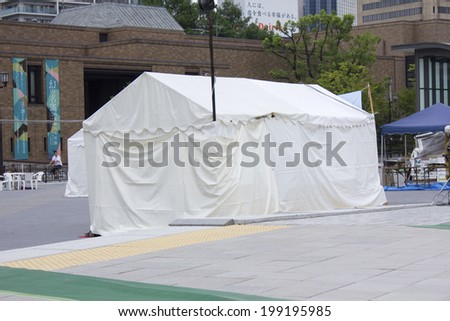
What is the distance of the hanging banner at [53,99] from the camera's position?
52.7m

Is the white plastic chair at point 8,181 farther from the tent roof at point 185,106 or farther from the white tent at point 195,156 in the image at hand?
the white tent at point 195,156

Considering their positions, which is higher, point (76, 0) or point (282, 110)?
point (76, 0)

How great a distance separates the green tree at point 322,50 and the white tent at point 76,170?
28.6 m

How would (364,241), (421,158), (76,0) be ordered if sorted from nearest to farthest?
1. (364,241)
2. (421,158)
3. (76,0)

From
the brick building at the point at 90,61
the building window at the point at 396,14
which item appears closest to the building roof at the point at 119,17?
the brick building at the point at 90,61

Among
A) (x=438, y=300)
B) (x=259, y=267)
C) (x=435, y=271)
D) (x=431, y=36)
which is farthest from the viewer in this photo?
(x=431, y=36)

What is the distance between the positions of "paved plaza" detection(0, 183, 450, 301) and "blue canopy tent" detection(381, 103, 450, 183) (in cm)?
1261

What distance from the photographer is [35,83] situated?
177 ft

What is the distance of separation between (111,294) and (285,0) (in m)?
151

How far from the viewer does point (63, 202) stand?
2884 cm

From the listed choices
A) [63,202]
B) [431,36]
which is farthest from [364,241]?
[431,36]

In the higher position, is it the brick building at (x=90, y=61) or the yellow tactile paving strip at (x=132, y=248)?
the brick building at (x=90, y=61)

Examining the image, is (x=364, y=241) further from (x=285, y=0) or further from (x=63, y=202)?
(x=285, y=0)


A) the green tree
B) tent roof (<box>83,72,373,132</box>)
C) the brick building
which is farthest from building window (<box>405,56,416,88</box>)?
tent roof (<box>83,72,373,132</box>)
